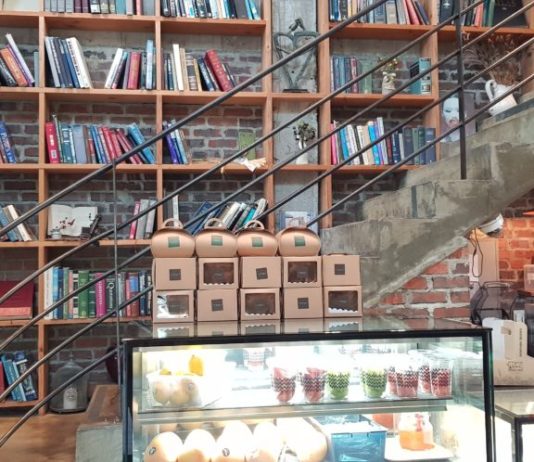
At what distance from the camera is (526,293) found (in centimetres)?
446

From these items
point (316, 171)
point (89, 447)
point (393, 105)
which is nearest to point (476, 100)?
point (393, 105)

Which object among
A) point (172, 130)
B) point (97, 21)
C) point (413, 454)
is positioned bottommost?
point (413, 454)

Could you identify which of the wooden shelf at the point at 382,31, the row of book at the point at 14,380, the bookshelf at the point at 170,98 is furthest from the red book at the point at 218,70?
the row of book at the point at 14,380

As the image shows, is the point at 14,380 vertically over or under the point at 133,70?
under

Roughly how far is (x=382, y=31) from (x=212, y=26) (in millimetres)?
1210

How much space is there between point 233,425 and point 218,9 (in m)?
3.03

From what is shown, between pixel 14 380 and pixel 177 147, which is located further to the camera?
pixel 177 147

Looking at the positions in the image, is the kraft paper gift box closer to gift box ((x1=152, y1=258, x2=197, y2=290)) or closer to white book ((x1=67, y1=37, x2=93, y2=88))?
gift box ((x1=152, y1=258, x2=197, y2=290))

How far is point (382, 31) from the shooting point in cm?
419

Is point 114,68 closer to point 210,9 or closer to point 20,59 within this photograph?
point 20,59

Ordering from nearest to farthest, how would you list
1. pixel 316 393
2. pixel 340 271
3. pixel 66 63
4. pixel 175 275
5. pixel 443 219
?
pixel 316 393 < pixel 175 275 < pixel 340 271 < pixel 443 219 < pixel 66 63

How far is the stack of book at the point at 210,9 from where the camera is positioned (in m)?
3.91

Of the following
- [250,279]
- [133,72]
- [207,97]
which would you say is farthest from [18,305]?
[250,279]

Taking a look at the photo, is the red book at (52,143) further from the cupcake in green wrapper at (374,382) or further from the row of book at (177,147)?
the cupcake in green wrapper at (374,382)
